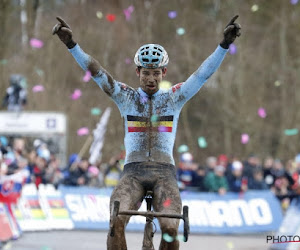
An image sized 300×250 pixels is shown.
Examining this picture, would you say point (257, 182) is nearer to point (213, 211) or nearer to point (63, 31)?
point (213, 211)

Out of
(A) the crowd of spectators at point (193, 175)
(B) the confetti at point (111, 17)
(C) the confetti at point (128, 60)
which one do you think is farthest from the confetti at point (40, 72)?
(A) the crowd of spectators at point (193, 175)

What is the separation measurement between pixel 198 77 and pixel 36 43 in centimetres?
3059

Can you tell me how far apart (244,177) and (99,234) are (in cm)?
447

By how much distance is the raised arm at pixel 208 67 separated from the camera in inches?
351

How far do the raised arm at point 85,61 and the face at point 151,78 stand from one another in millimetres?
274

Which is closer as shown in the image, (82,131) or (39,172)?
(39,172)

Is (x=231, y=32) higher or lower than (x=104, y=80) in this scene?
higher

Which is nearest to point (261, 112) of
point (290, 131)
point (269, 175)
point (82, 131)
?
point (290, 131)

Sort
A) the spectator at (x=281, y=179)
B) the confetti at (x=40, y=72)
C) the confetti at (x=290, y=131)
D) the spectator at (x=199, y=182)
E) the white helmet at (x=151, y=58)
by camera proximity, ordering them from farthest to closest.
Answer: the confetti at (x=40, y=72) < the confetti at (x=290, y=131) < the spectator at (x=281, y=179) < the spectator at (x=199, y=182) < the white helmet at (x=151, y=58)

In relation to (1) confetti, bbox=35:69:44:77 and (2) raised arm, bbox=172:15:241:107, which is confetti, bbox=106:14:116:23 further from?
(2) raised arm, bbox=172:15:241:107

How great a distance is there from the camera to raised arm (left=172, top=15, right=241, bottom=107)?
892 cm

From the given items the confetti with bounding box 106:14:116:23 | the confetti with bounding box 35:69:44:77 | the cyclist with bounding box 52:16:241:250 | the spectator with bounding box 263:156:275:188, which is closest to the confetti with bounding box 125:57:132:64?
the confetti with bounding box 106:14:116:23

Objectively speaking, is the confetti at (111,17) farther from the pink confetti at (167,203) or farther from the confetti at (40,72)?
the pink confetti at (167,203)

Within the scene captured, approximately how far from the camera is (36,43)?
1538 inches
